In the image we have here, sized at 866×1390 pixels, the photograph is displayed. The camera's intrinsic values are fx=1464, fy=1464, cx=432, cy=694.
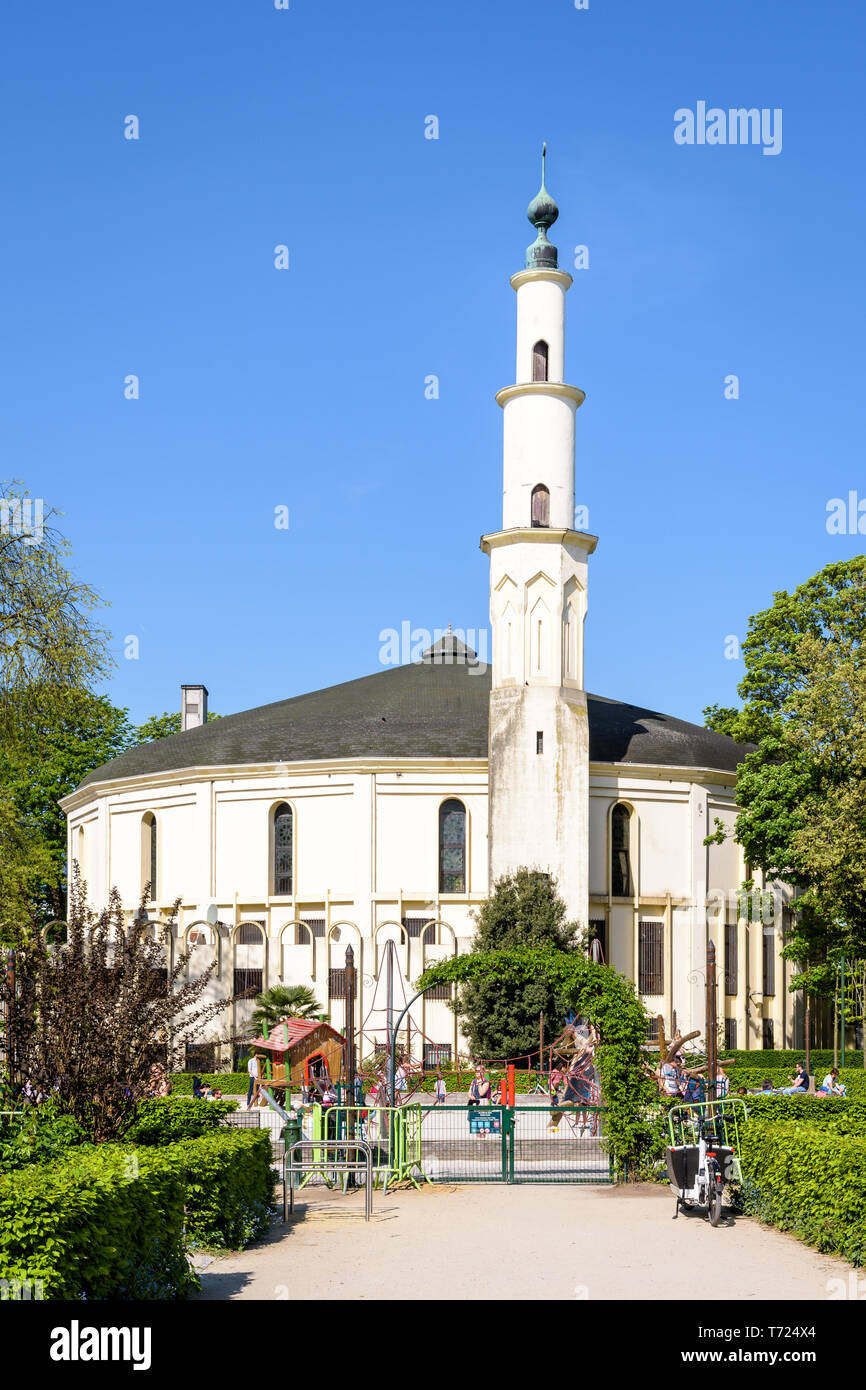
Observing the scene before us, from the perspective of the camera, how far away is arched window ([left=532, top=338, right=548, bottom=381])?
162 feet

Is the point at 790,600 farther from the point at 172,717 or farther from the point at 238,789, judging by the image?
the point at 172,717

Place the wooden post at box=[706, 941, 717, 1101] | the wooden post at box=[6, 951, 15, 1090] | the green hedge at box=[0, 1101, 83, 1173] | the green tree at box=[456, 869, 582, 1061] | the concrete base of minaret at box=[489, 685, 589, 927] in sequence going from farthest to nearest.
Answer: the concrete base of minaret at box=[489, 685, 589, 927]
the green tree at box=[456, 869, 582, 1061]
the wooden post at box=[706, 941, 717, 1101]
the wooden post at box=[6, 951, 15, 1090]
the green hedge at box=[0, 1101, 83, 1173]

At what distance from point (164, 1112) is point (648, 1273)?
7.71m

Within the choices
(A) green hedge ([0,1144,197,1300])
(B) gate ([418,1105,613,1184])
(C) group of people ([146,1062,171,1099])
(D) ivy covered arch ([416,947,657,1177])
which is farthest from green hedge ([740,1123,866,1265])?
(C) group of people ([146,1062,171,1099])

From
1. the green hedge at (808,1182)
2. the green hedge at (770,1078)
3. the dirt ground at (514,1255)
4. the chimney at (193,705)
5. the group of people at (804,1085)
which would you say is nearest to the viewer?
the dirt ground at (514,1255)

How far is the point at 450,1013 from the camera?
4791 cm

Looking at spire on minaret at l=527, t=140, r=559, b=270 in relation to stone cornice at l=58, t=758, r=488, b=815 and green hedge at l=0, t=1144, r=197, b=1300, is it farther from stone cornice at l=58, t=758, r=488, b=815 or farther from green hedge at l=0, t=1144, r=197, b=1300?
green hedge at l=0, t=1144, r=197, b=1300

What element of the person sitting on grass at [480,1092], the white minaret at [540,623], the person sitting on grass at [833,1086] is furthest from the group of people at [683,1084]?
the white minaret at [540,623]

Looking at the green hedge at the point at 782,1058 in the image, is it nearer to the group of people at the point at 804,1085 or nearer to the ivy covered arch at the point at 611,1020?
the group of people at the point at 804,1085

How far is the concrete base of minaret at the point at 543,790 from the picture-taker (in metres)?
46.1

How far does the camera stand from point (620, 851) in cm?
5059

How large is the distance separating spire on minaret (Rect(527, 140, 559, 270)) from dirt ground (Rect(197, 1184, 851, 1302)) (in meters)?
37.4

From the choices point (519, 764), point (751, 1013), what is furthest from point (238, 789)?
point (751, 1013)

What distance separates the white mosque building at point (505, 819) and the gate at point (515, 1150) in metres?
19.2
